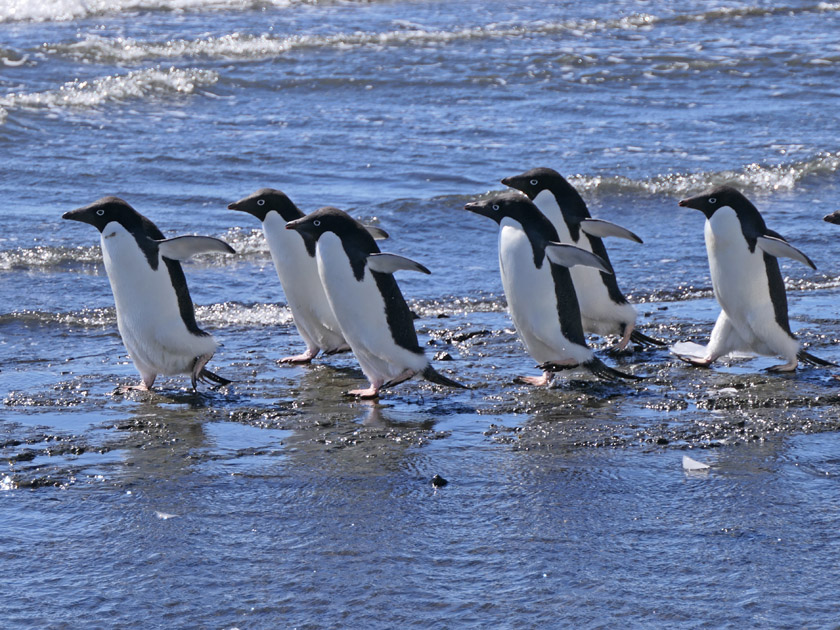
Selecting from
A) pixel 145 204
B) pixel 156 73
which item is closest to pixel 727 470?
pixel 145 204

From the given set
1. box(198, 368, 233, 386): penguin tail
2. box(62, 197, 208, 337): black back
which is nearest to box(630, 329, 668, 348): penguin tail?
box(198, 368, 233, 386): penguin tail

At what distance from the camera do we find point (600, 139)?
12609 mm

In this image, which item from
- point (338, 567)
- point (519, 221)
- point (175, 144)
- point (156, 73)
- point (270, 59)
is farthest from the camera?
point (270, 59)

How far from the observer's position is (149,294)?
582cm

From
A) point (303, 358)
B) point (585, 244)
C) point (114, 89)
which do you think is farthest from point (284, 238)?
point (114, 89)

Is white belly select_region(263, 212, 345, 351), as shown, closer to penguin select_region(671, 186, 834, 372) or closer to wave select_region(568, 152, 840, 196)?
penguin select_region(671, 186, 834, 372)

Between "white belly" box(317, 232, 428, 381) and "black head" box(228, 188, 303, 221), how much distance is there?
2.45 feet

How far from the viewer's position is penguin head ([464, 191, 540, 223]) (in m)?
5.90

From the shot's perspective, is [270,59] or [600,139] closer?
[600,139]

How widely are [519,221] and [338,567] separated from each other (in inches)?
99.3

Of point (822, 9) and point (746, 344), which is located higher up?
point (822, 9)

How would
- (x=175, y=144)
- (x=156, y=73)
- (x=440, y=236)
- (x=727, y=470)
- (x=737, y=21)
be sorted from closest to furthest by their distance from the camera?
(x=727, y=470)
(x=440, y=236)
(x=175, y=144)
(x=156, y=73)
(x=737, y=21)

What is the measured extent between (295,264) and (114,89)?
8.79 m

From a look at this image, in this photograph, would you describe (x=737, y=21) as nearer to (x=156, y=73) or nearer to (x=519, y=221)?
(x=156, y=73)
